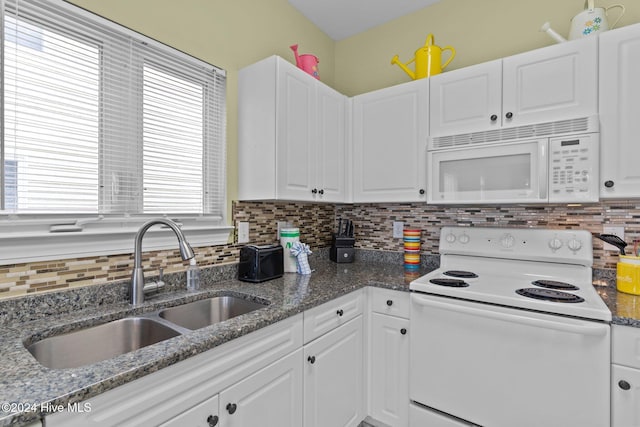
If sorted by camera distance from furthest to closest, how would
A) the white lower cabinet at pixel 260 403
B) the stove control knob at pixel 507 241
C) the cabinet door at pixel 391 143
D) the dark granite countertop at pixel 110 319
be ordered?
the cabinet door at pixel 391 143 < the stove control knob at pixel 507 241 < the white lower cabinet at pixel 260 403 < the dark granite countertop at pixel 110 319

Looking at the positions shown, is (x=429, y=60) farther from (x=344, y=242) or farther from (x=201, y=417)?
(x=201, y=417)

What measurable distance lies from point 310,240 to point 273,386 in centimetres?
132

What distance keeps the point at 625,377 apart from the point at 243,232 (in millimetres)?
1836

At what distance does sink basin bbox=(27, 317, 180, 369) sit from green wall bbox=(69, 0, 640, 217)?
891mm

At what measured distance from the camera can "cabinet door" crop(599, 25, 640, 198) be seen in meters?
1.45

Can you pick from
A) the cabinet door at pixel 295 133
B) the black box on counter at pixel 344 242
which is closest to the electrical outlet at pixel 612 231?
the black box on counter at pixel 344 242

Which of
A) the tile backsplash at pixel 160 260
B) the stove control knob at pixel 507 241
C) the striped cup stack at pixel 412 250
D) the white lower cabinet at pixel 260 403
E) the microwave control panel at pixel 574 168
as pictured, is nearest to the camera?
the white lower cabinet at pixel 260 403

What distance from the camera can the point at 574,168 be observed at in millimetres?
1533

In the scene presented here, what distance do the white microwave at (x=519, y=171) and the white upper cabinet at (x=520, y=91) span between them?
133 millimetres

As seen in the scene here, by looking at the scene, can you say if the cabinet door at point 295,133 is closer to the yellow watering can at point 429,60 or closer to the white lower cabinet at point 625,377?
the yellow watering can at point 429,60

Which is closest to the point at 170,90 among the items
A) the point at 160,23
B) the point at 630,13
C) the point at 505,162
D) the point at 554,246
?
the point at 160,23

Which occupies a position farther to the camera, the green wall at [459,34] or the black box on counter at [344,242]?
the black box on counter at [344,242]

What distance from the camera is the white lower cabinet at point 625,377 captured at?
1.17 m

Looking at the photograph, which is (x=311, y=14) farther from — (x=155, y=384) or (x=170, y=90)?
(x=155, y=384)
